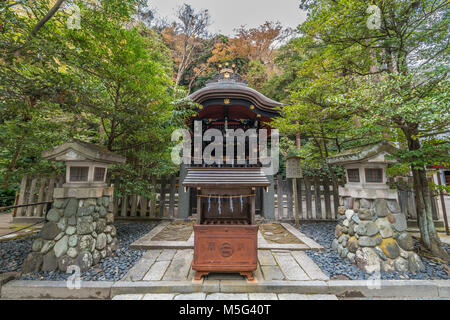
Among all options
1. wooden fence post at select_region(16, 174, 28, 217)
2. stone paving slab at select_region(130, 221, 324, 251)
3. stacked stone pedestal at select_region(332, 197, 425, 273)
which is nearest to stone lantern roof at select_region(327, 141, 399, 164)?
stacked stone pedestal at select_region(332, 197, 425, 273)

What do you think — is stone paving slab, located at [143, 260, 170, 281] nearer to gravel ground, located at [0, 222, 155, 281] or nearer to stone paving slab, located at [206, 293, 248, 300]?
gravel ground, located at [0, 222, 155, 281]

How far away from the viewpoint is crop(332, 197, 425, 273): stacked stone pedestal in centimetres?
316

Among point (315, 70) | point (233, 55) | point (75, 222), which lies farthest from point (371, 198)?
point (233, 55)

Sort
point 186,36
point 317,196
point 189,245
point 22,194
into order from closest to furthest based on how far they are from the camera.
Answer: point 189,245, point 22,194, point 317,196, point 186,36

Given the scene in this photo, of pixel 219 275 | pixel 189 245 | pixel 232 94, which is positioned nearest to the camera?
pixel 219 275

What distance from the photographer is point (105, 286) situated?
2.76m

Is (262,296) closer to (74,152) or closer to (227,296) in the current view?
(227,296)

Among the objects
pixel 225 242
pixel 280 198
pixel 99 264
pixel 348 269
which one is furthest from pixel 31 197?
pixel 348 269

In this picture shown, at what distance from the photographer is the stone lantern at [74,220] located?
317 centimetres

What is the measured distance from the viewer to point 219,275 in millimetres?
3066

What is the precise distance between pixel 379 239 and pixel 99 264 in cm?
534

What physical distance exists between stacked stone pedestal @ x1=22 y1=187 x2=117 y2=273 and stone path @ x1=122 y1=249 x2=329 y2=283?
94 cm

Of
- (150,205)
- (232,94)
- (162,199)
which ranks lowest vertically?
(150,205)
